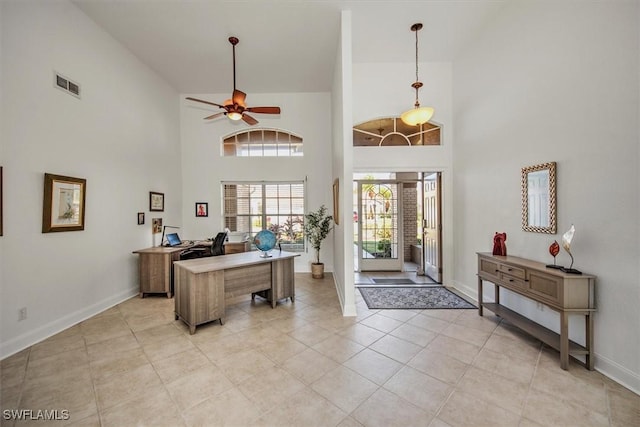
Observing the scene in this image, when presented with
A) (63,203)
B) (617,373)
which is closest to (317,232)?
(63,203)

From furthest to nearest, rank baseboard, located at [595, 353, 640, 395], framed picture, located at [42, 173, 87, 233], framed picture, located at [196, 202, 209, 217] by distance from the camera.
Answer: framed picture, located at [196, 202, 209, 217] → framed picture, located at [42, 173, 87, 233] → baseboard, located at [595, 353, 640, 395]

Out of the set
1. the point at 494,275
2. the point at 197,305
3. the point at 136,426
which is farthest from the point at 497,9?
the point at 136,426

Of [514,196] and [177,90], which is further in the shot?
[177,90]

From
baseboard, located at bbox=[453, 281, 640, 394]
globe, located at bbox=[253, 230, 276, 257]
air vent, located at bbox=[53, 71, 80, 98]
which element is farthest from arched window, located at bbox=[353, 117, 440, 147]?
air vent, located at bbox=[53, 71, 80, 98]

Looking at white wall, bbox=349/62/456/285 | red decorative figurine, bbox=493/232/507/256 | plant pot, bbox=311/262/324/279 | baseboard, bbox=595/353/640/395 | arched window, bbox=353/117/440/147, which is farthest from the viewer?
plant pot, bbox=311/262/324/279

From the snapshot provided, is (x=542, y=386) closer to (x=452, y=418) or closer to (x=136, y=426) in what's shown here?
(x=452, y=418)

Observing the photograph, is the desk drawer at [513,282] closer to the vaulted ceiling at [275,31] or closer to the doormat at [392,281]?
the doormat at [392,281]

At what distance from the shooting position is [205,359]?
220 centimetres

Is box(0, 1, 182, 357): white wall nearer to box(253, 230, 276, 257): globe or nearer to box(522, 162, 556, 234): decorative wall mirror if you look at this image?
box(253, 230, 276, 257): globe

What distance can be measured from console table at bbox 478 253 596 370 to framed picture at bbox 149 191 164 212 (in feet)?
17.7

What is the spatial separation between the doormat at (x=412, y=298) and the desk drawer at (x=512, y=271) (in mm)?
981

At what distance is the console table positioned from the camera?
6.57ft

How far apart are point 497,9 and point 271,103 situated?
13.2 feet

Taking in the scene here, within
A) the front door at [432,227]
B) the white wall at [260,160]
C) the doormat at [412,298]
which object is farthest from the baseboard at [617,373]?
the white wall at [260,160]
